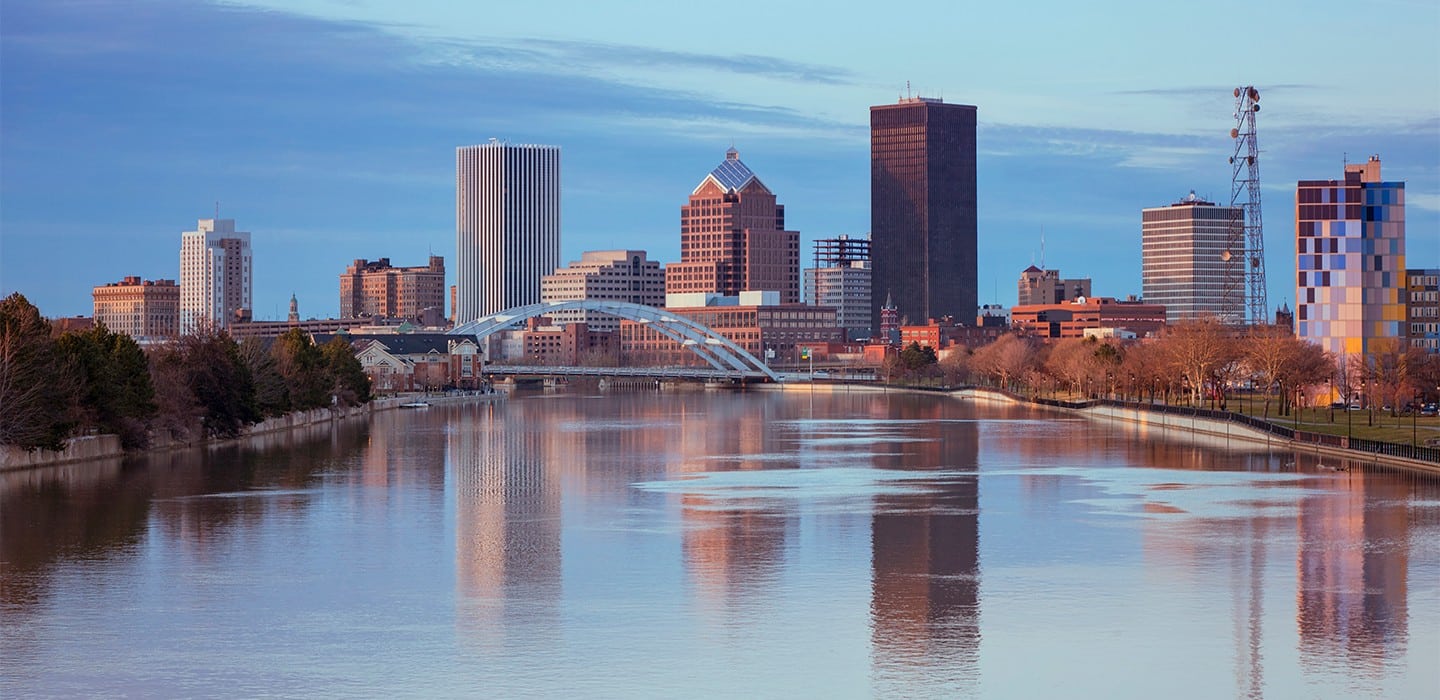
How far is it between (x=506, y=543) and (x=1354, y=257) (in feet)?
305

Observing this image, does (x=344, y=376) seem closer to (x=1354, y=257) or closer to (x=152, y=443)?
(x=152, y=443)

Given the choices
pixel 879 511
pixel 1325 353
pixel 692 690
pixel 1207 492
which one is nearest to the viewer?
pixel 692 690

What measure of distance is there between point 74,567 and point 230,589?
429 cm

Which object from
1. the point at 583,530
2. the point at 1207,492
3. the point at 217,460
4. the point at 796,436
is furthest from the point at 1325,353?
the point at 583,530

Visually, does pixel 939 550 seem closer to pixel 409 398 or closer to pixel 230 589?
pixel 230 589

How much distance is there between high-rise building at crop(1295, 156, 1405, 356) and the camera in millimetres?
115250

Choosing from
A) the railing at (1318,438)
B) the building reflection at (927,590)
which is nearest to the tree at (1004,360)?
the railing at (1318,438)

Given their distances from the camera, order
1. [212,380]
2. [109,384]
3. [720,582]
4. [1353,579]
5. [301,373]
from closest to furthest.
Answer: [720,582] < [1353,579] < [109,384] < [212,380] < [301,373]

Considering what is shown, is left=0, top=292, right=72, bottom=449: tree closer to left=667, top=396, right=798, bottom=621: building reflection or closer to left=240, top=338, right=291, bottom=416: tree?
left=667, top=396, right=798, bottom=621: building reflection

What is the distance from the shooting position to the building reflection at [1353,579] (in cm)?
2373

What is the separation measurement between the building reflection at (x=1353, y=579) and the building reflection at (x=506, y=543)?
10.7 metres

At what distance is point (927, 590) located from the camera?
2870 centimetres

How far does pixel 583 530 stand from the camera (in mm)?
37812

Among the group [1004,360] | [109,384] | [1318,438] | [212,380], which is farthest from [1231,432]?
[1004,360]
